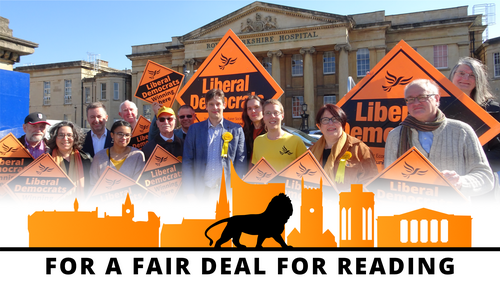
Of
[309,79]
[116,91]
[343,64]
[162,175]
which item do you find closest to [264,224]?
[162,175]

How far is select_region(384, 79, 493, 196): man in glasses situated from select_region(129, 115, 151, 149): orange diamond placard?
3.29m

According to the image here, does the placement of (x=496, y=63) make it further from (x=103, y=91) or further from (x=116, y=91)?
(x=103, y=91)

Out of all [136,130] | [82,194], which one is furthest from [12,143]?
[136,130]

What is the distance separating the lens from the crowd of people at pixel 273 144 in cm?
243

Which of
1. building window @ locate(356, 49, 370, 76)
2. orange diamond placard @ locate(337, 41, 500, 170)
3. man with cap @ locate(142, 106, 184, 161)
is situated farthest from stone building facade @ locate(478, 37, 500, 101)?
man with cap @ locate(142, 106, 184, 161)

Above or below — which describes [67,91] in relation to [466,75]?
above

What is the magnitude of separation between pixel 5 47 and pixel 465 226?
9.10m

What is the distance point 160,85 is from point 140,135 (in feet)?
3.82

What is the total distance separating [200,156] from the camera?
3.48 metres

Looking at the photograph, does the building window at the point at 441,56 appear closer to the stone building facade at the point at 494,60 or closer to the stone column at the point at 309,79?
the stone building facade at the point at 494,60

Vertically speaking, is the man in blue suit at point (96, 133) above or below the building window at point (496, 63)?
below

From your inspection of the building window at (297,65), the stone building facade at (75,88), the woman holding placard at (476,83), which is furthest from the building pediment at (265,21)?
the woman holding placard at (476,83)

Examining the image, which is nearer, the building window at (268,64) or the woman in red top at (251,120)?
the woman in red top at (251,120)

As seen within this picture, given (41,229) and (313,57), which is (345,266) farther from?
(313,57)
